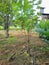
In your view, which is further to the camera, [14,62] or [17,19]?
[14,62]

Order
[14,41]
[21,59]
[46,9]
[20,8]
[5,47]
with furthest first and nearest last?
[46,9] < [14,41] < [5,47] < [21,59] < [20,8]

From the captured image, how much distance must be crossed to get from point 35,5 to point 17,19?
703 mm

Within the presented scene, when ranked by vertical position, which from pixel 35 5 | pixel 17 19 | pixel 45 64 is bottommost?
pixel 45 64

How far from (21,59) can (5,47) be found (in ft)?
3.75

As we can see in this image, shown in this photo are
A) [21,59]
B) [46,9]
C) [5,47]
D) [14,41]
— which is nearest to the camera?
[21,59]

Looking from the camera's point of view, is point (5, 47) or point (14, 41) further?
point (14, 41)

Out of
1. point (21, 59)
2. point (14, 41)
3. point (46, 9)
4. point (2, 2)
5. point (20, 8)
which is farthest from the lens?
point (46, 9)

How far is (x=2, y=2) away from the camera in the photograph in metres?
4.95

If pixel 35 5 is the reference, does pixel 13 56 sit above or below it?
below

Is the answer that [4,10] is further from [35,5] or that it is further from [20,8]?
[35,5]

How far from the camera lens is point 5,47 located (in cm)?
629

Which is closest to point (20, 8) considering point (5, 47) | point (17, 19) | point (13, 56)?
point (17, 19)

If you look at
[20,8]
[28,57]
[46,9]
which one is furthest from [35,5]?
[46,9]

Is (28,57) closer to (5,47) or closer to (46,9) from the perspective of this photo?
(5,47)
